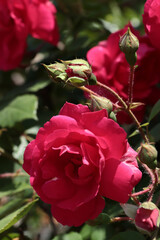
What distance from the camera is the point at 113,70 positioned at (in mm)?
996

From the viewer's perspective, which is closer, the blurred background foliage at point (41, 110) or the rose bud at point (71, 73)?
the rose bud at point (71, 73)

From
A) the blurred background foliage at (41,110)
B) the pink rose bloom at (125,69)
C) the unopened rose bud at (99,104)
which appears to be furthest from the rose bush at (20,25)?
the unopened rose bud at (99,104)

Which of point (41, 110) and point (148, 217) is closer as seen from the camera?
point (148, 217)

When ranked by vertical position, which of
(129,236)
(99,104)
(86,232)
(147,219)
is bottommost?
(86,232)

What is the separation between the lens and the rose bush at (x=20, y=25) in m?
1.26

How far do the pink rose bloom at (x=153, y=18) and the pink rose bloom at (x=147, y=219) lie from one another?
0.34 m

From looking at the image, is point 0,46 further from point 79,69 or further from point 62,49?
point 79,69

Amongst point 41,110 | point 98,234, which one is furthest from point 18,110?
point 98,234

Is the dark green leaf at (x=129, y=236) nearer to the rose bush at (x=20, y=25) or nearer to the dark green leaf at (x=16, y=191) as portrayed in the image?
the dark green leaf at (x=16, y=191)

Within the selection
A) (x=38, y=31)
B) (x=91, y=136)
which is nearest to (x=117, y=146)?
(x=91, y=136)

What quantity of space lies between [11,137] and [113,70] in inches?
15.2

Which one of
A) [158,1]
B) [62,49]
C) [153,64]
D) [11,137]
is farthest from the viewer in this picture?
[62,49]

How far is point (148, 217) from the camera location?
27.7 inches

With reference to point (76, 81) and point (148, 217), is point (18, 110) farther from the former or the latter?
point (148, 217)
